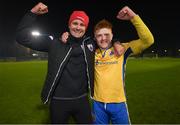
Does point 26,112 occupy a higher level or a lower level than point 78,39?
lower

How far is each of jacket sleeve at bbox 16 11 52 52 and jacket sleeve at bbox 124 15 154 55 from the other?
4.37ft

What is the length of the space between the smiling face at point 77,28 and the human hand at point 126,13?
633 millimetres

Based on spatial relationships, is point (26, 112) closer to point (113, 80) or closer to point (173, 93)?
point (113, 80)

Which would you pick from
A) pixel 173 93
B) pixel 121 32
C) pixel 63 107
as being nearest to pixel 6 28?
pixel 121 32

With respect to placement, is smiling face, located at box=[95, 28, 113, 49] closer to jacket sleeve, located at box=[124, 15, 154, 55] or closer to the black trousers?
jacket sleeve, located at box=[124, 15, 154, 55]

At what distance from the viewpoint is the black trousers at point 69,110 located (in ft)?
12.1

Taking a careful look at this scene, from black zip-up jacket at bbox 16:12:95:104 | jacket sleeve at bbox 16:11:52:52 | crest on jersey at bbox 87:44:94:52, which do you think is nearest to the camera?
black zip-up jacket at bbox 16:12:95:104

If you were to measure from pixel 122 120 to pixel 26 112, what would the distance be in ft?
13.4

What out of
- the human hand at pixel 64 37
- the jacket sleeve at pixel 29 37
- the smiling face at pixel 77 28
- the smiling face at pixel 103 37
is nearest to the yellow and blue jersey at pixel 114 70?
the smiling face at pixel 103 37

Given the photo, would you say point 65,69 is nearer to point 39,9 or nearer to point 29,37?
point 29,37

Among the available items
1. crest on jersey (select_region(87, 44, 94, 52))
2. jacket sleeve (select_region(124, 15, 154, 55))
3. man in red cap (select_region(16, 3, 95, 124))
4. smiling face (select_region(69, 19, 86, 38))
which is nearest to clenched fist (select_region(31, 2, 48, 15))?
man in red cap (select_region(16, 3, 95, 124))

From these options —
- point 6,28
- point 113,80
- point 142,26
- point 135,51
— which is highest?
point 6,28

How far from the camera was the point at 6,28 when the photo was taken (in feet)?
256

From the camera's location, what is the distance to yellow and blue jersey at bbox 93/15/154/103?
13.6 feet
